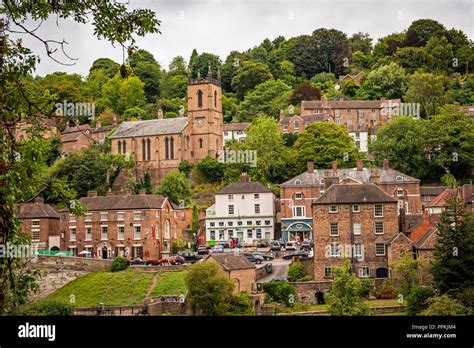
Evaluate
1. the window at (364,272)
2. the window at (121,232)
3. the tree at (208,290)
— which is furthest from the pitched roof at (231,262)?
the window at (121,232)

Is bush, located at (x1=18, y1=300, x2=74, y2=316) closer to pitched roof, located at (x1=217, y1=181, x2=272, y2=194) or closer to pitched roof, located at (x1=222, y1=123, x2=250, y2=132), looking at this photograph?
pitched roof, located at (x1=217, y1=181, x2=272, y2=194)

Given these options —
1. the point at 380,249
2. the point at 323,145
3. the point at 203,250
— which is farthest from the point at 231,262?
the point at 323,145

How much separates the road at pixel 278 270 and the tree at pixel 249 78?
191 ft

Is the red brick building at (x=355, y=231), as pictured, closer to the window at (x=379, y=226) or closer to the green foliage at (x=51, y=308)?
the window at (x=379, y=226)

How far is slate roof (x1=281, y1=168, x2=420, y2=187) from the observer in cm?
6125

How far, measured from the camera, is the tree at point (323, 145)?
68.8 metres

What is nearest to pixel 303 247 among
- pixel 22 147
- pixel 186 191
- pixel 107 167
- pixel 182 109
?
pixel 186 191

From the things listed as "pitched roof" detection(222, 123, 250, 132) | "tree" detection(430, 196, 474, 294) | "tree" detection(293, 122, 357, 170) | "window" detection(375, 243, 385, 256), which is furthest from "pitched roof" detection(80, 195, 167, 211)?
"pitched roof" detection(222, 123, 250, 132)

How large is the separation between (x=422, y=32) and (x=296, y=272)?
2705 inches

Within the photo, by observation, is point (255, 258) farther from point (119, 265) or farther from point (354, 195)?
point (119, 265)

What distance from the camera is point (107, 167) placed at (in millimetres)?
72562

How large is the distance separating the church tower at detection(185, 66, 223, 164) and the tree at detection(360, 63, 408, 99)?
21655mm

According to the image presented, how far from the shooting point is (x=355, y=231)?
45219 mm
